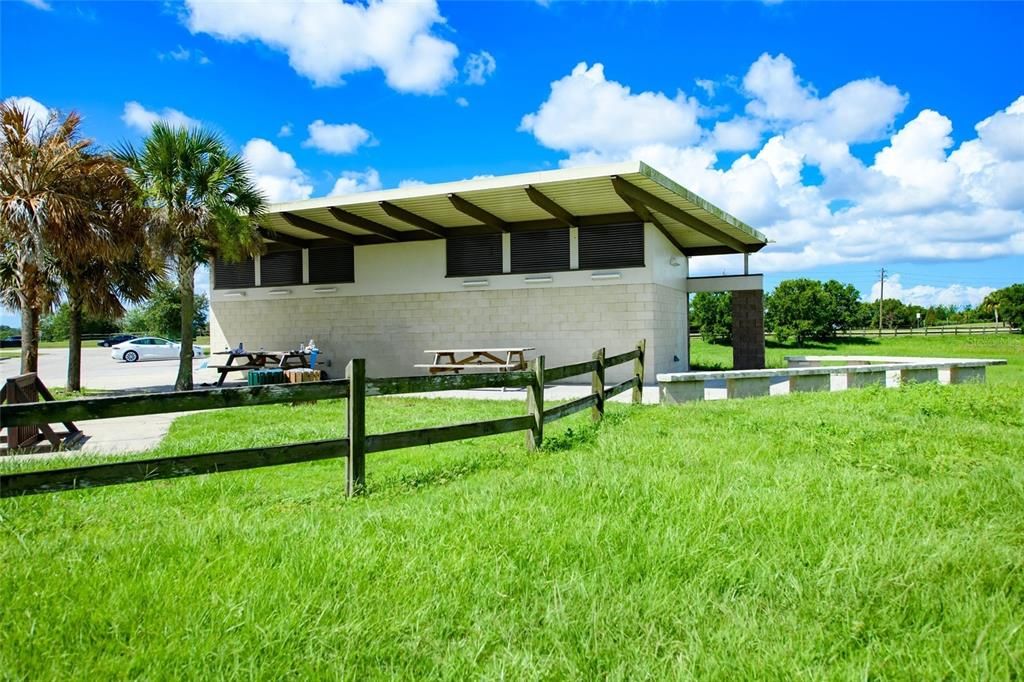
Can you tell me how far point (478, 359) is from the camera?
1484 centimetres

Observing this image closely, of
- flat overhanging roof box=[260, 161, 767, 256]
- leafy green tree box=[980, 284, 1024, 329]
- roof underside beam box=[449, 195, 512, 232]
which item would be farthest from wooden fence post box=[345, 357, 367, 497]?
leafy green tree box=[980, 284, 1024, 329]

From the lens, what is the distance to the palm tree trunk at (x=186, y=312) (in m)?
13.5

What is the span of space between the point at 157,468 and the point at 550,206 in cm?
1071

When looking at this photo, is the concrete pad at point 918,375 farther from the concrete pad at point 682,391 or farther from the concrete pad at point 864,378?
the concrete pad at point 682,391

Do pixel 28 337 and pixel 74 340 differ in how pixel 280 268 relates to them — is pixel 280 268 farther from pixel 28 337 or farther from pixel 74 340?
pixel 28 337

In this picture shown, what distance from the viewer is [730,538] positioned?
134 inches

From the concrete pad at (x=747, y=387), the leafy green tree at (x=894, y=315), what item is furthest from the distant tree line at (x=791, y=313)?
the concrete pad at (x=747, y=387)

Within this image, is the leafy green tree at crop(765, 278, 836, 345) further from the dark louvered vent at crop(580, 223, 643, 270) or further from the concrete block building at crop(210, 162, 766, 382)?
the dark louvered vent at crop(580, 223, 643, 270)

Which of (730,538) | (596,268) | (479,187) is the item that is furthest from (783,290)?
(730,538)

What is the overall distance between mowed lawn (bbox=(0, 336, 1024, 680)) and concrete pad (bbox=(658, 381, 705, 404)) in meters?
5.12

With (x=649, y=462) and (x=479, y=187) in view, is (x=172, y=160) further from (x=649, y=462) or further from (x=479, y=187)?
(x=649, y=462)

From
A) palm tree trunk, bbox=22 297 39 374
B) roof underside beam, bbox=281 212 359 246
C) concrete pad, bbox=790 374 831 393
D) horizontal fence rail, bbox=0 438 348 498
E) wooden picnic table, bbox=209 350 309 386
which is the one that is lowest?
concrete pad, bbox=790 374 831 393

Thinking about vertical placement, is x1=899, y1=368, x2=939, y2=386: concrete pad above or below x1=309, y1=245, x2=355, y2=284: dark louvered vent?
below

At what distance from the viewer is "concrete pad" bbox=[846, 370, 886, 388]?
12510mm
